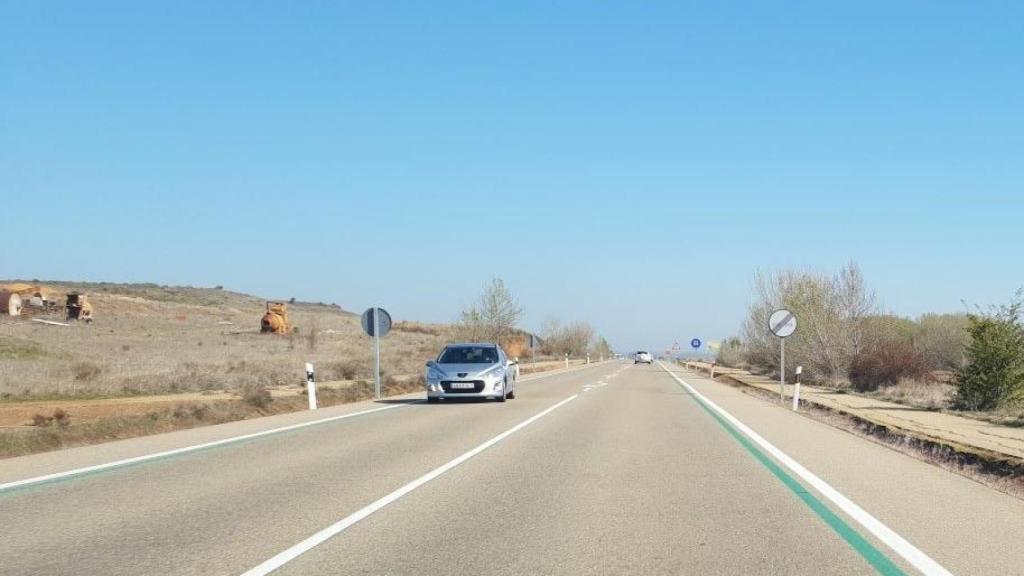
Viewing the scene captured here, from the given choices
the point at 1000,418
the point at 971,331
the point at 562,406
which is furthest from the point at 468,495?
the point at 971,331

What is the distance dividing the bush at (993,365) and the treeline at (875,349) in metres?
0.03

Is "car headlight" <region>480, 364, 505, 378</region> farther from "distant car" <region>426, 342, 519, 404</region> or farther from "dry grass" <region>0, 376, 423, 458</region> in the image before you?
"dry grass" <region>0, 376, 423, 458</region>

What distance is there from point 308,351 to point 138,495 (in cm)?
6162

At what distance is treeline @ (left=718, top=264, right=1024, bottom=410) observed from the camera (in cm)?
2884

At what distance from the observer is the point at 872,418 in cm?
2325

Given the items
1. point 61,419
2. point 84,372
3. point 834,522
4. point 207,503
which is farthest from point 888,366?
Answer: point 207,503

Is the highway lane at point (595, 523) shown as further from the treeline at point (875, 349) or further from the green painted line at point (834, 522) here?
the treeline at point (875, 349)

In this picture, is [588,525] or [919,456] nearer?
[588,525]

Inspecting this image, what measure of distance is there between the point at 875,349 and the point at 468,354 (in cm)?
2324

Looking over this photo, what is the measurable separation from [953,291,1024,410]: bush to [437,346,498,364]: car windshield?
14.0 metres

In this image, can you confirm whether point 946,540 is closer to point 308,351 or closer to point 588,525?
point 588,525

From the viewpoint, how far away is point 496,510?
912 centimetres

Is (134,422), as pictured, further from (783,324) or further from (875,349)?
(875,349)

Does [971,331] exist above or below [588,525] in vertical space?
above
